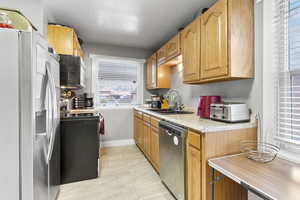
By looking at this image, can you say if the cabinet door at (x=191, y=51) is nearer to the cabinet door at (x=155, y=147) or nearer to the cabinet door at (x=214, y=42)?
the cabinet door at (x=214, y=42)

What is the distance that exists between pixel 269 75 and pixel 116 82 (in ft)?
10.1

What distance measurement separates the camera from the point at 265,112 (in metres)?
1.36

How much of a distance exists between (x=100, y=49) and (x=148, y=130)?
7.66ft

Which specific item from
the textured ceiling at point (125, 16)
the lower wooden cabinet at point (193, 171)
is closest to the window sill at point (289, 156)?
the lower wooden cabinet at point (193, 171)

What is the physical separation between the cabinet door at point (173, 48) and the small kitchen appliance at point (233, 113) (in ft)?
4.09

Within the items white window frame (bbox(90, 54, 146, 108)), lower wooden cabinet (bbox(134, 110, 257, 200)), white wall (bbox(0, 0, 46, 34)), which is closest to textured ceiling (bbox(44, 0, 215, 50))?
white wall (bbox(0, 0, 46, 34))

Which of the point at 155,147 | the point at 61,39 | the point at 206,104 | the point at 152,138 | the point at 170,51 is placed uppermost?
the point at 61,39

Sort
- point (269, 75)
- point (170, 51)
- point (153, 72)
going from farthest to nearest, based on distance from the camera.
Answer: point (153, 72) < point (170, 51) < point (269, 75)

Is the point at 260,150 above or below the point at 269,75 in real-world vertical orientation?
below

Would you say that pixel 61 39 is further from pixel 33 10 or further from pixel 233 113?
pixel 233 113

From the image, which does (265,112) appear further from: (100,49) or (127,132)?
(100,49)

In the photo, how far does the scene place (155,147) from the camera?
88.0 inches

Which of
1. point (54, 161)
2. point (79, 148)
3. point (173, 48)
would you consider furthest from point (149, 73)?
point (54, 161)

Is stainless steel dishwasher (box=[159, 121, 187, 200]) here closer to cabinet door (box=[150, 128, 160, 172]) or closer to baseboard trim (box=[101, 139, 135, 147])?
cabinet door (box=[150, 128, 160, 172])
